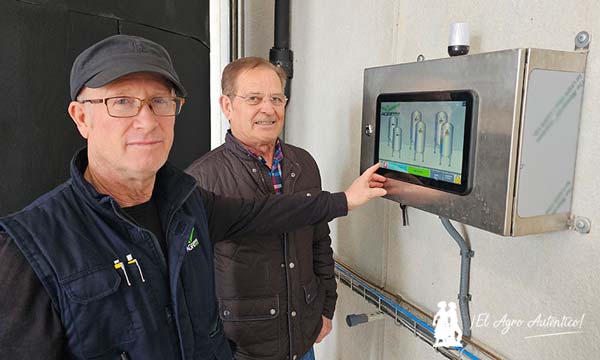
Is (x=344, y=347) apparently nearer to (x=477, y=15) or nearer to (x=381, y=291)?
(x=381, y=291)

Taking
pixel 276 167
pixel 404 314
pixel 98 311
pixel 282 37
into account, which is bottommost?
pixel 404 314

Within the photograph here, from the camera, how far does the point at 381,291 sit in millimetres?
1240

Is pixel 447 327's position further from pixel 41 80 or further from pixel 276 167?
pixel 41 80

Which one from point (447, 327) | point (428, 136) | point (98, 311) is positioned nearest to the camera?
point (98, 311)

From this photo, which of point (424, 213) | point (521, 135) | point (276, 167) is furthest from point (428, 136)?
point (276, 167)

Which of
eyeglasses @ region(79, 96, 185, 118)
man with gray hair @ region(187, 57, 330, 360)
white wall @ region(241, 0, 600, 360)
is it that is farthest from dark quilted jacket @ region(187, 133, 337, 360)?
eyeglasses @ region(79, 96, 185, 118)

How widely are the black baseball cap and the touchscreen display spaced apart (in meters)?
0.45

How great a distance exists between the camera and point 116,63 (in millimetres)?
637

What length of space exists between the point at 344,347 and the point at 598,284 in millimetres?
935

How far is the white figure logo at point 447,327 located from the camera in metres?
0.97

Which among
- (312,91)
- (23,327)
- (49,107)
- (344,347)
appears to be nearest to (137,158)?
(23,327)

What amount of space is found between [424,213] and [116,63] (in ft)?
2.44

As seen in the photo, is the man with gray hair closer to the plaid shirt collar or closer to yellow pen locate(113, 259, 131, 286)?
the plaid shirt collar

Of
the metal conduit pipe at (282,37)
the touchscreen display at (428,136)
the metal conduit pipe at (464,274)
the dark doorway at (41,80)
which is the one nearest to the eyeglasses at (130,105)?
the dark doorway at (41,80)
